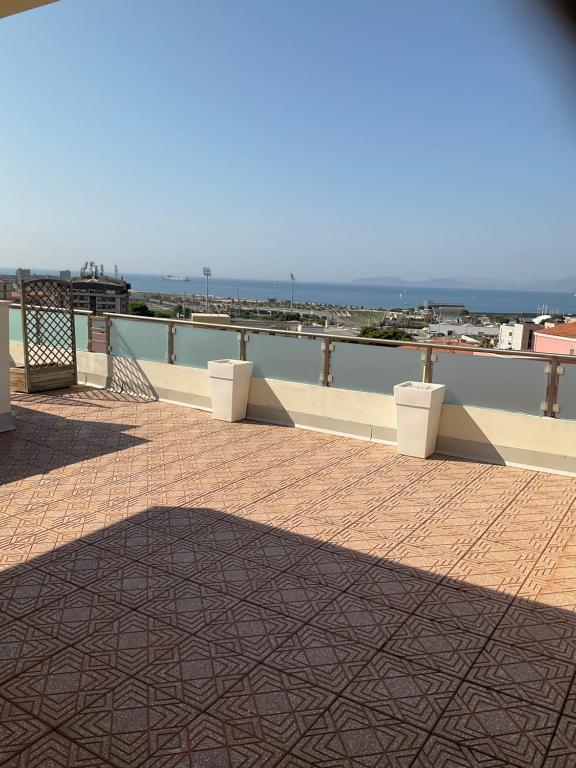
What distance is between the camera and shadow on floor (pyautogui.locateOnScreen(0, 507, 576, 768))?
7.02 ft

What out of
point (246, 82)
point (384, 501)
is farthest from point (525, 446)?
point (246, 82)

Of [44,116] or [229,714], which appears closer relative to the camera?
[229,714]

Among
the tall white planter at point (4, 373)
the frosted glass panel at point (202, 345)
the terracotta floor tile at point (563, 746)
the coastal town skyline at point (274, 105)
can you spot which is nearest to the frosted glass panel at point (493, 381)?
the coastal town skyline at point (274, 105)

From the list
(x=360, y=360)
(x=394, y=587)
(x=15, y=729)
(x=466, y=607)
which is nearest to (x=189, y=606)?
(x=15, y=729)

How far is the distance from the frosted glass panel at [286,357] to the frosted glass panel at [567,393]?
2631 mm

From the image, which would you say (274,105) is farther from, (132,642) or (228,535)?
(132,642)

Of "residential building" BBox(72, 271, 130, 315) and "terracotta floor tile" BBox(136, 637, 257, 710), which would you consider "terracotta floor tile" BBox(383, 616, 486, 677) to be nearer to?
"terracotta floor tile" BBox(136, 637, 257, 710)

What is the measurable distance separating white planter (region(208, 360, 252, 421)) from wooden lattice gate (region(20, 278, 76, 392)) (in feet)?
9.70

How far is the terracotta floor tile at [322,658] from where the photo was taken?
2.52 meters

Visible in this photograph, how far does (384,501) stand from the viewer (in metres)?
4.71

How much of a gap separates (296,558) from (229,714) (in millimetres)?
1381

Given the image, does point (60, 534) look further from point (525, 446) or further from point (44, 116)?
point (44, 116)

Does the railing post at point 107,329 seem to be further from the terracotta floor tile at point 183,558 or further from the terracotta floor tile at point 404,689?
the terracotta floor tile at point 404,689

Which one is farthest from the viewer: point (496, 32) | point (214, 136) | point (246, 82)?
point (214, 136)
